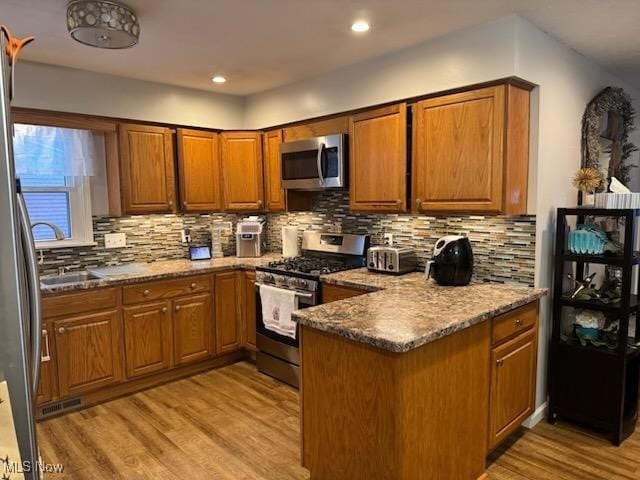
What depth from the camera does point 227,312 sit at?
12.5 feet

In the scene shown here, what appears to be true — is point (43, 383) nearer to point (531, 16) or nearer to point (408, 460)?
point (408, 460)

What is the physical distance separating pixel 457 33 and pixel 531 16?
1.32 ft

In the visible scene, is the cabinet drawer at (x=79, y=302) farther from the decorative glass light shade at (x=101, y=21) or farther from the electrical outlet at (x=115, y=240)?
the decorative glass light shade at (x=101, y=21)

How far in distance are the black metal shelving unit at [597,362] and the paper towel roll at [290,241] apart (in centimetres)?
218

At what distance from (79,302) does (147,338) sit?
582mm

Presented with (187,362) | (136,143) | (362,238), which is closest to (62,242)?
(136,143)

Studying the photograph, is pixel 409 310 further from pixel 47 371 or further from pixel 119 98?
pixel 119 98

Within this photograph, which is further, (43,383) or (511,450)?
(43,383)

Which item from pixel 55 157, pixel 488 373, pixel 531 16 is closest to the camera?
pixel 488 373

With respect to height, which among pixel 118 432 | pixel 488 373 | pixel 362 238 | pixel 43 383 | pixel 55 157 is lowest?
pixel 118 432

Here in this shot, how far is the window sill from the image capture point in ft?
10.9

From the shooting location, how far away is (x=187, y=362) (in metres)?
3.57

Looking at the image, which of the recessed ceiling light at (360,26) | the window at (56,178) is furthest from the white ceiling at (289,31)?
the window at (56,178)

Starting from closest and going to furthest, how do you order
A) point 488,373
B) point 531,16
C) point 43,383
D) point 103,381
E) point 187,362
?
point 488,373 < point 531,16 < point 43,383 < point 103,381 < point 187,362
